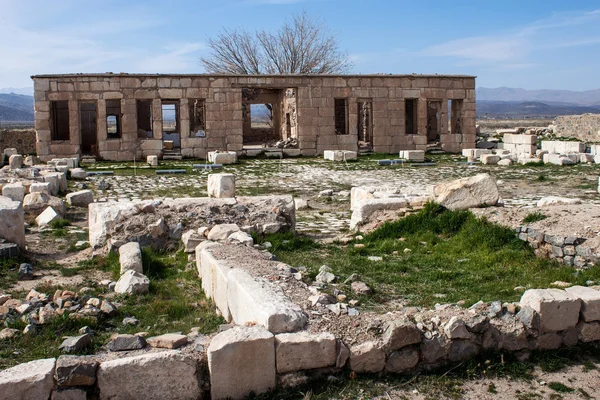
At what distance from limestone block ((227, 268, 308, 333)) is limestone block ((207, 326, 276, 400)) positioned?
0.29 metres

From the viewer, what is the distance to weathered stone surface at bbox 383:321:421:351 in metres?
4.84

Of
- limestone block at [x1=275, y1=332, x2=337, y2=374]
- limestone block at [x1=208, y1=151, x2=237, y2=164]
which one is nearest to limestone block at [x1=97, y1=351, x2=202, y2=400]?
limestone block at [x1=275, y1=332, x2=337, y2=374]

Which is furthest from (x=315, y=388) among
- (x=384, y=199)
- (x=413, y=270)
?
(x=384, y=199)

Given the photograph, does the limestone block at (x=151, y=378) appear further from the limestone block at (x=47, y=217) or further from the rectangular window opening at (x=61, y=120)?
the rectangular window opening at (x=61, y=120)

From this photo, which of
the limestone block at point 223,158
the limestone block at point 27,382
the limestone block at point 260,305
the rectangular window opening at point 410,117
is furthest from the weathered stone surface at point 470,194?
the rectangular window opening at point 410,117

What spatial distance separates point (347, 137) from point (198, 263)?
57.8 feet

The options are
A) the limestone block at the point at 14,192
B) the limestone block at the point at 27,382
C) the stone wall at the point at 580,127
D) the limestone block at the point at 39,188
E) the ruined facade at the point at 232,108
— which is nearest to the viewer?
the limestone block at the point at 27,382

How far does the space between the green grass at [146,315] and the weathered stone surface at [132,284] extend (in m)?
0.08

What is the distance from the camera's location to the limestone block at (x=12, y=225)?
840cm

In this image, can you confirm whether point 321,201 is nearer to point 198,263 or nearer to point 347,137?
point 198,263

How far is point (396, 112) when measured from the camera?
24.9m

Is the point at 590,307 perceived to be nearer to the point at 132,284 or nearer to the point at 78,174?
the point at 132,284

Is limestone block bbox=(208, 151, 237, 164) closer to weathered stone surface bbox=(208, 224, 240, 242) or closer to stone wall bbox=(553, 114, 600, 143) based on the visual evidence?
weathered stone surface bbox=(208, 224, 240, 242)

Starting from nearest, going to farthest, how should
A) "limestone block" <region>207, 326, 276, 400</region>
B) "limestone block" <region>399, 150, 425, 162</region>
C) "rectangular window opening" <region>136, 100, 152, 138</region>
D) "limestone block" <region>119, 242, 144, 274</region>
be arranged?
1. "limestone block" <region>207, 326, 276, 400</region>
2. "limestone block" <region>119, 242, 144, 274</region>
3. "limestone block" <region>399, 150, 425, 162</region>
4. "rectangular window opening" <region>136, 100, 152, 138</region>
